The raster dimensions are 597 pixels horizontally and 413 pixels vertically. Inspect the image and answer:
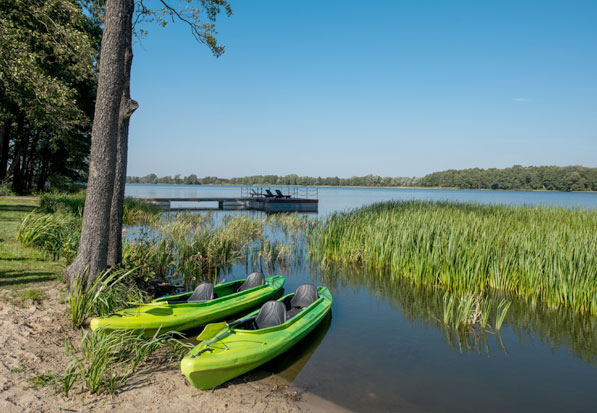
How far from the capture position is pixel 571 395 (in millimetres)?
4293

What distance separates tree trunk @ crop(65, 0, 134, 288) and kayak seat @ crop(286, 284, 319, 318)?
3.15 meters

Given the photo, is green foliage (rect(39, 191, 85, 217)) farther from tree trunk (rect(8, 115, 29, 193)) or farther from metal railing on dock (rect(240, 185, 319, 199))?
metal railing on dock (rect(240, 185, 319, 199))

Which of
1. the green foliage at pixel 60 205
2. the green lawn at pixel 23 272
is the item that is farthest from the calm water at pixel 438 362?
the green foliage at pixel 60 205

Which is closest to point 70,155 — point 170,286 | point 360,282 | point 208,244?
point 208,244

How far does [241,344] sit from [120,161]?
4168 millimetres

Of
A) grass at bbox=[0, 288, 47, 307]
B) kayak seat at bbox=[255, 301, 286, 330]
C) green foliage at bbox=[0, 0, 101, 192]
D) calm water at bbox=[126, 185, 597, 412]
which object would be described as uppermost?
green foliage at bbox=[0, 0, 101, 192]

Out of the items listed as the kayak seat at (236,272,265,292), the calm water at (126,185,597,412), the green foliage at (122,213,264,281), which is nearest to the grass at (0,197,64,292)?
the green foliage at (122,213,264,281)

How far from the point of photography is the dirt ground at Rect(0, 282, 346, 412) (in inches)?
123

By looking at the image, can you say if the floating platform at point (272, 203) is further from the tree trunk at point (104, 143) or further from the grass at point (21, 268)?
the tree trunk at point (104, 143)

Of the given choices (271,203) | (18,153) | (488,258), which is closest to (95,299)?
(488,258)

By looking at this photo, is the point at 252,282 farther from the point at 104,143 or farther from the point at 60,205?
the point at 60,205

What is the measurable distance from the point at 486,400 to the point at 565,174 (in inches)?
3354

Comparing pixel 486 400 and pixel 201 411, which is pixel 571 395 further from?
pixel 201 411

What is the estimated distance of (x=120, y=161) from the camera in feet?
20.7
